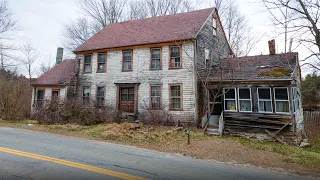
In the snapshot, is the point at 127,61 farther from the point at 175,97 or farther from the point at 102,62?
the point at 175,97

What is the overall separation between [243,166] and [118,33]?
1621cm

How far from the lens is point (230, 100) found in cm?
1297

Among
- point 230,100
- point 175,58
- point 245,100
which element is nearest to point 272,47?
point 245,100

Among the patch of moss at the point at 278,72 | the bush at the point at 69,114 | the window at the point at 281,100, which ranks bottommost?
the bush at the point at 69,114

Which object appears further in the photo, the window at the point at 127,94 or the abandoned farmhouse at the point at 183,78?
the window at the point at 127,94

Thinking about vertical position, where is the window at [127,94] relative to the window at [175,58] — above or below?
below

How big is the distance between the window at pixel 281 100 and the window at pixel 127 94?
395 inches

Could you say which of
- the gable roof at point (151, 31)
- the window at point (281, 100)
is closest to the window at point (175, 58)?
the gable roof at point (151, 31)

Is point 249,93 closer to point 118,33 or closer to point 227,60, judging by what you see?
point 227,60

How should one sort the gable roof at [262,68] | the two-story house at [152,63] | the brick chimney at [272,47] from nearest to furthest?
the gable roof at [262,68], the two-story house at [152,63], the brick chimney at [272,47]

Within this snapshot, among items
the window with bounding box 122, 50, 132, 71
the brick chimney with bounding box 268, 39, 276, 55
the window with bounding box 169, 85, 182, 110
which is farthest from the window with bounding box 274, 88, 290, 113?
the window with bounding box 122, 50, 132, 71

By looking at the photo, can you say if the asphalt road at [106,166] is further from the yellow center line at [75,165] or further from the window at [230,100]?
the window at [230,100]

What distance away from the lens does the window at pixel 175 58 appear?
1480cm

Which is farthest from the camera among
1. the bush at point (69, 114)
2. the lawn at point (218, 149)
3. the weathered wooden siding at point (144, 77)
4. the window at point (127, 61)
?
the window at point (127, 61)
